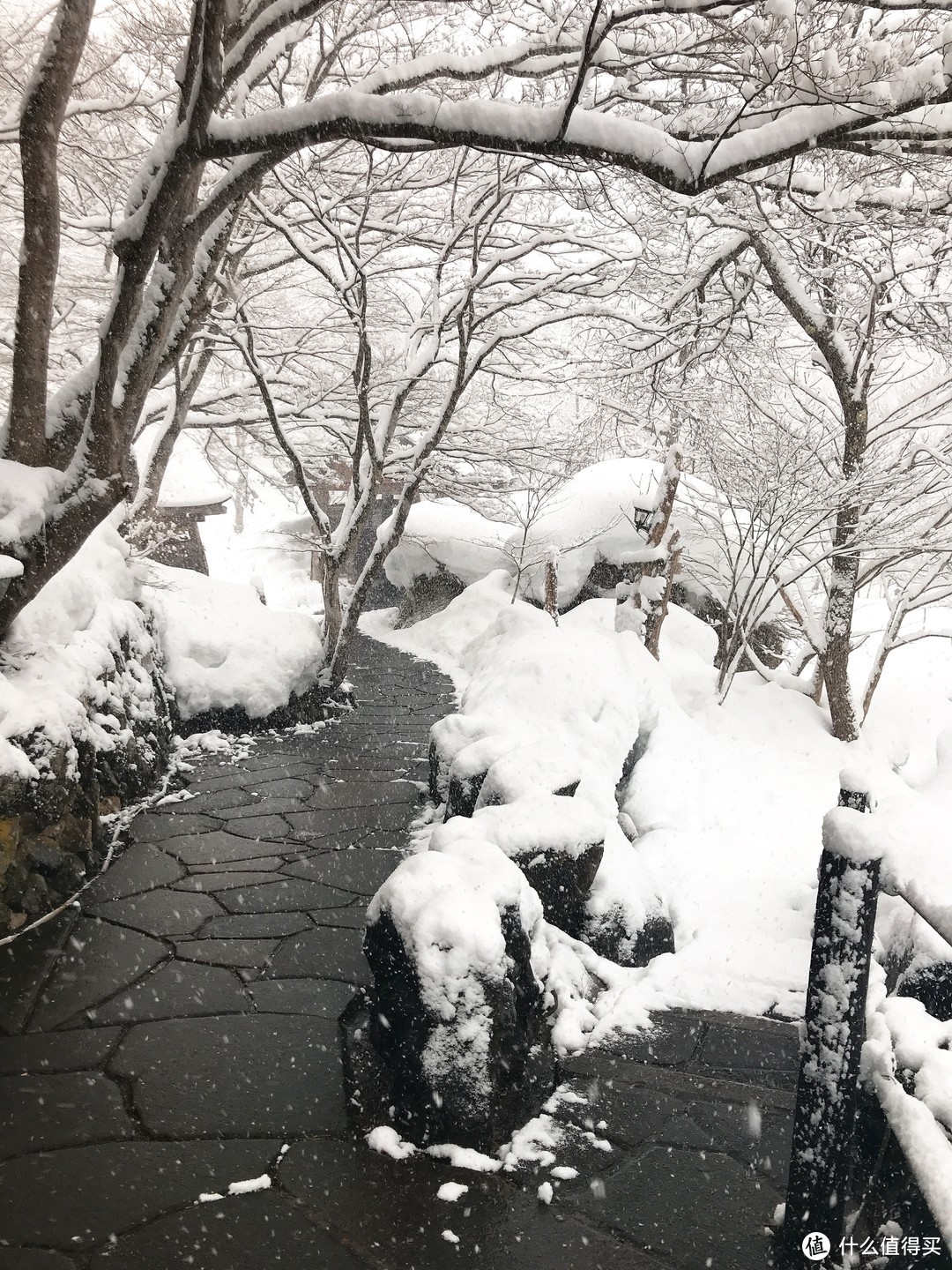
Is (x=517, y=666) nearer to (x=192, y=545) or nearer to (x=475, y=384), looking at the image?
(x=475, y=384)

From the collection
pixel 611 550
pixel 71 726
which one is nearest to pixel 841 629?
pixel 611 550

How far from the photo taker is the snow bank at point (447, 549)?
18.5 metres

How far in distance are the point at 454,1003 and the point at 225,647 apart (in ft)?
21.6

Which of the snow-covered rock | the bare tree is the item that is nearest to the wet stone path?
the snow-covered rock

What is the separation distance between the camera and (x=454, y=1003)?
2.79 meters

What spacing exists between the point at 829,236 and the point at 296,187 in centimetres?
495

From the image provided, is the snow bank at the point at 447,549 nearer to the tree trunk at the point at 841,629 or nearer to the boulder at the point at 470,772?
the tree trunk at the point at 841,629

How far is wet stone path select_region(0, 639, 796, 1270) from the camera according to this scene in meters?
2.38

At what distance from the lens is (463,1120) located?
110 inches

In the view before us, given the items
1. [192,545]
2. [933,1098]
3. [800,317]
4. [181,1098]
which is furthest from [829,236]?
[192,545]

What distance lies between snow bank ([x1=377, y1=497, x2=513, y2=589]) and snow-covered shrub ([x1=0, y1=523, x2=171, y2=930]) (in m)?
11.0

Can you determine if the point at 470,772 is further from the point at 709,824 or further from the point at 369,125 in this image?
the point at 369,125

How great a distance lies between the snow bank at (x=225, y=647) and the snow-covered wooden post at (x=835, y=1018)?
7244 millimetres

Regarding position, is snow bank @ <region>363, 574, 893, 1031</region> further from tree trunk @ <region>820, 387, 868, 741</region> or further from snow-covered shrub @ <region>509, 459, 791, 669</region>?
snow-covered shrub @ <region>509, 459, 791, 669</region>
